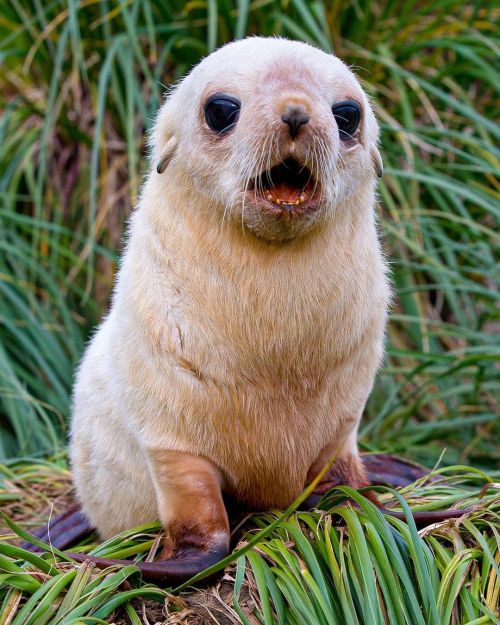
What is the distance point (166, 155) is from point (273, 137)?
1.91 feet

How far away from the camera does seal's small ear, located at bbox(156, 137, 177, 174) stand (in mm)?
3320

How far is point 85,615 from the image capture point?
2857 mm

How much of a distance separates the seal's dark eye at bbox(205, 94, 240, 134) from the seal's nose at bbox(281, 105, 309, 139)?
248 millimetres

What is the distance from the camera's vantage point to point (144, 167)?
614 centimetres

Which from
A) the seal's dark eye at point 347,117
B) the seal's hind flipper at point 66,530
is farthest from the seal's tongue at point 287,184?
the seal's hind flipper at point 66,530

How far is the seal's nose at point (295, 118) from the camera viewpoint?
111 inches

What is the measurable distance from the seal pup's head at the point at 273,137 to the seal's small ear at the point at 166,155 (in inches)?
0.5

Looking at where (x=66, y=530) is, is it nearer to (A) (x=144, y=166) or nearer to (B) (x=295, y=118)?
(B) (x=295, y=118)

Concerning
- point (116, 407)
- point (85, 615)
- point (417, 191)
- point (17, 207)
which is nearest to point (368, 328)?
point (116, 407)

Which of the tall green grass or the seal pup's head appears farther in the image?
the tall green grass

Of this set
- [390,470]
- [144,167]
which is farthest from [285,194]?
[144,167]

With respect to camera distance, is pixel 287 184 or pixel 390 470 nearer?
pixel 287 184

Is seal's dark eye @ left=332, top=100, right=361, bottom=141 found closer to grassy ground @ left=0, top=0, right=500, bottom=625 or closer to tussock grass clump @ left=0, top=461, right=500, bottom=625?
tussock grass clump @ left=0, top=461, right=500, bottom=625

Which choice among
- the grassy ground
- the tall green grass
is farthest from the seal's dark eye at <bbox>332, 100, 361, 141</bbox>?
the tall green grass
